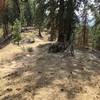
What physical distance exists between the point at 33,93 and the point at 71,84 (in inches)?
56.5

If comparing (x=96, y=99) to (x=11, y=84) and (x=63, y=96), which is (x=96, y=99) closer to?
(x=63, y=96)

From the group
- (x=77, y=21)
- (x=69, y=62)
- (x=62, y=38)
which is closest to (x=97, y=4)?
(x=77, y=21)

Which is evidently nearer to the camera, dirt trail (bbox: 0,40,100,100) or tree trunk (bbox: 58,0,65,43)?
dirt trail (bbox: 0,40,100,100)

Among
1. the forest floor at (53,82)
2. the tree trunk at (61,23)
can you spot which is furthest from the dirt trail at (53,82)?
the tree trunk at (61,23)

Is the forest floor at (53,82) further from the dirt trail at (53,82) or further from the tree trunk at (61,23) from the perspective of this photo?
the tree trunk at (61,23)

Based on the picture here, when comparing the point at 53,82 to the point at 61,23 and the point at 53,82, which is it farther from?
the point at 61,23

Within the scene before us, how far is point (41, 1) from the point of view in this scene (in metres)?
20.2

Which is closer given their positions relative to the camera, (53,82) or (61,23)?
(53,82)

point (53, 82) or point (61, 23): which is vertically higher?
point (61, 23)

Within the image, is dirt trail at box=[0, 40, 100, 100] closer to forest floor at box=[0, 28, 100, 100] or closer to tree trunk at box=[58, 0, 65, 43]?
forest floor at box=[0, 28, 100, 100]

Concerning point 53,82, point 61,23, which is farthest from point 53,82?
point 61,23

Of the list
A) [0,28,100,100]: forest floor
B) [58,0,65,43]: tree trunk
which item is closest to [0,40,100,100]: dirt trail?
[0,28,100,100]: forest floor

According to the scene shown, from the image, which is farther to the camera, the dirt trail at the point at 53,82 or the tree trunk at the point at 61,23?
the tree trunk at the point at 61,23

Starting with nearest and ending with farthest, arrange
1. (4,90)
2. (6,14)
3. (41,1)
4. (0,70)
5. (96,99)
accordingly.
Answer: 1. (96,99)
2. (4,90)
3. (0,70)
4. (41,1)
5. (6,14)
